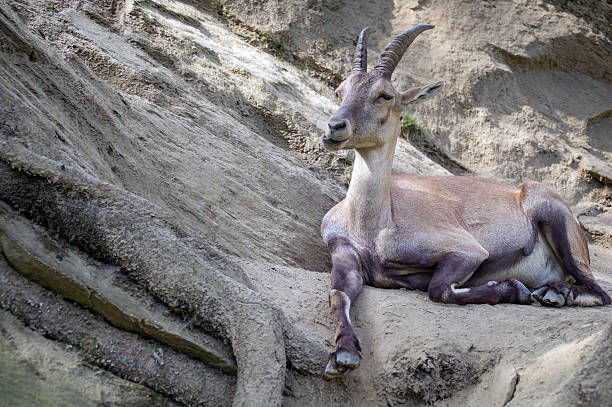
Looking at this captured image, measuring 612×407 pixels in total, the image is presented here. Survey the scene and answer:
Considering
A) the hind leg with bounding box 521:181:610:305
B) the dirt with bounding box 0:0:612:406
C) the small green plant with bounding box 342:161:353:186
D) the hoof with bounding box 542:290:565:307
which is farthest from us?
the small green plant with bounding box 342:161:353:186

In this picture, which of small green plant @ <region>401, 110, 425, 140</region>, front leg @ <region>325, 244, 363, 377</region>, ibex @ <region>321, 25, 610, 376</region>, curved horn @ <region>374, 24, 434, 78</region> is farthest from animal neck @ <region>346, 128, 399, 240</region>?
small green plant @ <region>401, 110, 425, 140</region>

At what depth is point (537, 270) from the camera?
5.68m

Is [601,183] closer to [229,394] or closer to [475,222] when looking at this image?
[475,222]

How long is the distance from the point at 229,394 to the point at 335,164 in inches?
169

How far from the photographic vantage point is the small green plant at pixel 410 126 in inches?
360

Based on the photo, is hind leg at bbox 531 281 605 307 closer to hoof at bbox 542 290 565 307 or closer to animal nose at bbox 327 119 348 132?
hoof at bbox 542 290 565 307

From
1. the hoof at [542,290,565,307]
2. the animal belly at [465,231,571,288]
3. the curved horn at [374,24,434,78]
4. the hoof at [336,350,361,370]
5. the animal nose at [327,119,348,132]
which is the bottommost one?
the animal belly at [465,231,571,288]

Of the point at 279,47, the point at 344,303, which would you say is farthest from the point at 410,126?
the point at 344,303

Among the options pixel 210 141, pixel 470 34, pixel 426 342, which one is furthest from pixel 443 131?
pixel 426 342

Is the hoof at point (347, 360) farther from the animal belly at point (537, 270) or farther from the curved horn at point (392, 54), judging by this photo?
the curved horn at point (392, 54)

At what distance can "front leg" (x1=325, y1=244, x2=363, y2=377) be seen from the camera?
3.44 metres

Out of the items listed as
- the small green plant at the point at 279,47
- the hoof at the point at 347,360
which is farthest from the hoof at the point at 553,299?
the small green plant at the point at 279,47

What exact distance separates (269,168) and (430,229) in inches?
68.2

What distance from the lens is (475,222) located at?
566cm
